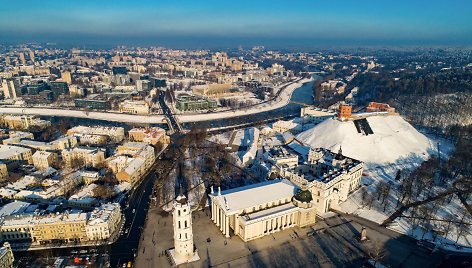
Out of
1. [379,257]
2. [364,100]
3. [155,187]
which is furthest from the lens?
[364,100]

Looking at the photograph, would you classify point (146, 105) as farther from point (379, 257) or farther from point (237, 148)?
point (379, 257)

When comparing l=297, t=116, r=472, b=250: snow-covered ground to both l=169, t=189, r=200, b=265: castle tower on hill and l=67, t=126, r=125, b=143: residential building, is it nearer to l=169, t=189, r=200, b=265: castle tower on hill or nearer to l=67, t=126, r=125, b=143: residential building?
l=169, t=189, r=200, b=265: castle tower on hill

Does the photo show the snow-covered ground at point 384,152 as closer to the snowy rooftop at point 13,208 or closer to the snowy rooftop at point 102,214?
the snowy rooftop at point 102,214

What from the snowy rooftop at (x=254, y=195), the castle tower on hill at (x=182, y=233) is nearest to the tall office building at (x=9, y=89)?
the snowy rooftop at (x=254, y=195)

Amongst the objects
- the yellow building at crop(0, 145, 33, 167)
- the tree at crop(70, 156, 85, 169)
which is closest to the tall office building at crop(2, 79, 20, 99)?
the yellow building at crop(0, 145, 33, 167)

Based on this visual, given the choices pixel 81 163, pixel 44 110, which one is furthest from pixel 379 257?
pixel 44 110

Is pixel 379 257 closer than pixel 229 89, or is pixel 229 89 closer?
pixel 379 257

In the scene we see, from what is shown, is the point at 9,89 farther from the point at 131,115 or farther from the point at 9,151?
the point at 9,151

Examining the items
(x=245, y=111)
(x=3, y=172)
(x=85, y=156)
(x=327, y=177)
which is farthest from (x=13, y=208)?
(x=245, y=111)
